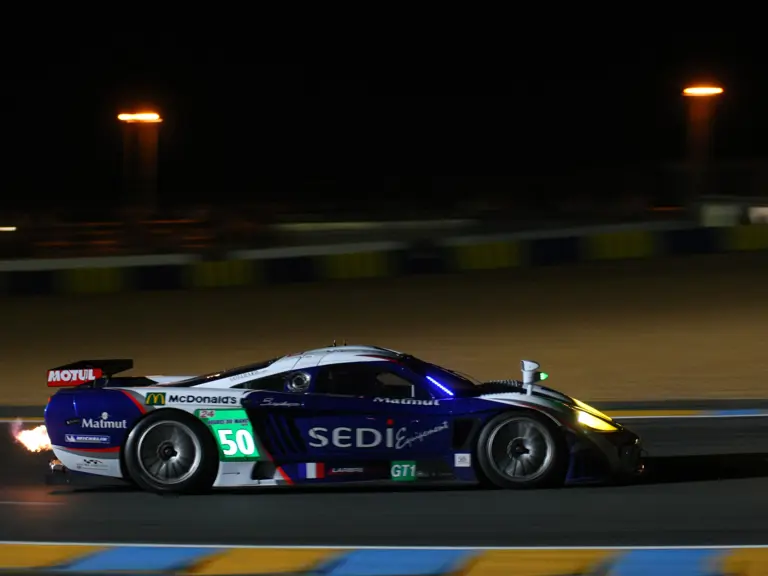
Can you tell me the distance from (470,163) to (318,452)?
52985mm

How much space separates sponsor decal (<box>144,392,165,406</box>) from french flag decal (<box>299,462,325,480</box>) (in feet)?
3.02

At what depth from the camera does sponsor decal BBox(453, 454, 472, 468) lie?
7270 millimetres

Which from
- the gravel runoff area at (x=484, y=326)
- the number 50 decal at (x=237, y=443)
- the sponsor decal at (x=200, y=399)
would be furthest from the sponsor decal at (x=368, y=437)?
the gravel runoff area at (x=484, y=326)

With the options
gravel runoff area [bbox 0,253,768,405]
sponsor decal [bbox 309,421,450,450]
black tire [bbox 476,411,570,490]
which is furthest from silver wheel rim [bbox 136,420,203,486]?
gravel runoff area [bbox 0,253,768,405]

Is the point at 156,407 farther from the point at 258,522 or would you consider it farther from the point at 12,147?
the point at 12,147

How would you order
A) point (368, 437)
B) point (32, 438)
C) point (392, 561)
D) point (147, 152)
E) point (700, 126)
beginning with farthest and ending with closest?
point (700, 126)
point (147, 152)
point (32, 438)
point (368, 437)
point (392, 561)

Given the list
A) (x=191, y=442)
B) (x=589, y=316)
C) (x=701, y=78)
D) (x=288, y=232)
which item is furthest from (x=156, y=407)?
(x=701, y=78)

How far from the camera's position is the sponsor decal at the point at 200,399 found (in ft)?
24.3

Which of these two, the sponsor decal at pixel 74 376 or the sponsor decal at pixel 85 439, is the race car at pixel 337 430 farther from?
the sponsor decal at pixel 74 376

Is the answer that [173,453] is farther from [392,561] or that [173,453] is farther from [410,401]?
[392,561]

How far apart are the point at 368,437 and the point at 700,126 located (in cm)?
2318

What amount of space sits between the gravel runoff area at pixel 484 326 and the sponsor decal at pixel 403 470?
16.8 ft

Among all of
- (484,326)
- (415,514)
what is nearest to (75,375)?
(415,514)

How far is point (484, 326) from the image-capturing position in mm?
16234
